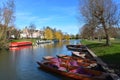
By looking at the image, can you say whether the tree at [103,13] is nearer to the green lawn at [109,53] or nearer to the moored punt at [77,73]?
the green lawn at [109,53]

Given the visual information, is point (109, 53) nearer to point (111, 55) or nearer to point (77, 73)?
point (111, 55)

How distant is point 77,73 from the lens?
70.9 feet

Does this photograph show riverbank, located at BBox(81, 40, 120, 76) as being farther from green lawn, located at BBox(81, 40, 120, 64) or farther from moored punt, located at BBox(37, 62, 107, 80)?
moored punt, located at BBox(37, 62, 107, 80)

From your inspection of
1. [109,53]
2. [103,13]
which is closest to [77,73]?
[109,53]

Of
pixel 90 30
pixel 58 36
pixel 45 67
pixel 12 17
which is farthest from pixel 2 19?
pixel 58 36

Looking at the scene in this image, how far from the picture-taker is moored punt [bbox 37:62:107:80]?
19572 mm

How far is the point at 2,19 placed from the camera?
67.9 metres

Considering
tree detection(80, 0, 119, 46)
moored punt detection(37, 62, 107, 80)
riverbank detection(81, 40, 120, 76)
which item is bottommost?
moored punt detection(37, 62, 107, 80)

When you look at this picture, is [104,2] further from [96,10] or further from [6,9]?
[6,9]

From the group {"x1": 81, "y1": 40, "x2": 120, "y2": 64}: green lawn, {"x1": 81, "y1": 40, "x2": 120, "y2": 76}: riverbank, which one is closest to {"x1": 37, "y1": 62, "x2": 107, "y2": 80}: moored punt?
{"x1": 81, "y1": 40, "x2": 120, "y2": 76}: riverbank

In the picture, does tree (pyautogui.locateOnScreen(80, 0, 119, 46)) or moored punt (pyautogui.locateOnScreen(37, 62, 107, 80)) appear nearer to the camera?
moored punt (pyautogui.locateOnScreen(37, 62, 107, 80))

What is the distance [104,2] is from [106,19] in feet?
11.1

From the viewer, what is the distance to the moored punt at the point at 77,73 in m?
19.6

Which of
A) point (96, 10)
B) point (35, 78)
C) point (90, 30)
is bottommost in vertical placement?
point (35, 78)
